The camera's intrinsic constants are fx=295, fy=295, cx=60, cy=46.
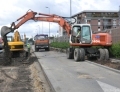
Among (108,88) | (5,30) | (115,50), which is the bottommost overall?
(108,88)

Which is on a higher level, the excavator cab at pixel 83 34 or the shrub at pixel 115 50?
the excavator cab at pixel 83 34

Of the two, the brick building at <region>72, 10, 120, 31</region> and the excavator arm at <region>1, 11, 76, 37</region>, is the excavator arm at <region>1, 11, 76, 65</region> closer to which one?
the excavator arm at <region>1, 11, 76, 37</region>

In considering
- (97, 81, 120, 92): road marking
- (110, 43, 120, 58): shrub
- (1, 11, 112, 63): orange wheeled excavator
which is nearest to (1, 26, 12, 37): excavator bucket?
(1, 11, 112, 63): orange wheeled excavator

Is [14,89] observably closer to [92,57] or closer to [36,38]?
[92,57]

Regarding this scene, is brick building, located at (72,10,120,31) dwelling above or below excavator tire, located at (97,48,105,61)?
above

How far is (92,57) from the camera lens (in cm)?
2572

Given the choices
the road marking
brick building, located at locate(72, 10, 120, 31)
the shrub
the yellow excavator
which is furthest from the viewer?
brick building, located at locate(72, 10, 120, 31)

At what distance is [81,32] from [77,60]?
2661 millimetres

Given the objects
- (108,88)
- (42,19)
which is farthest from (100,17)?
(108,88)

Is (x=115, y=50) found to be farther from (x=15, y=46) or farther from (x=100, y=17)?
(x=100, y=17)

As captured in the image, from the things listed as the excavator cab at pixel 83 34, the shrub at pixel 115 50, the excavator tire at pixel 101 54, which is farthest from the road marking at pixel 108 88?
the excavator cab at pixel 83 34

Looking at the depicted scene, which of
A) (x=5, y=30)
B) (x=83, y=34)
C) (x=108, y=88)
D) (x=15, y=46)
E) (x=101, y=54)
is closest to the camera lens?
(x=108, y=88)

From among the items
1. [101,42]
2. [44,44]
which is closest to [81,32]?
[101,42]

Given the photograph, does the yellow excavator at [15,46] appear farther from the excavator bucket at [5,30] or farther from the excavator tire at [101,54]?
the excavator tire at [101,54]
